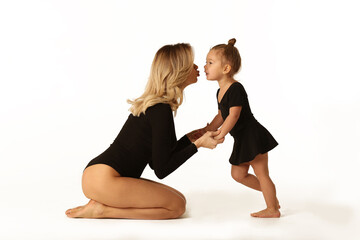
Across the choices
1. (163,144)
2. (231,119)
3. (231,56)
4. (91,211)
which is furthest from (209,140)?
(91,211)

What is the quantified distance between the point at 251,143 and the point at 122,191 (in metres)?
1.03

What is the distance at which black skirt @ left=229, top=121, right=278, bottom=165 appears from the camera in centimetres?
399

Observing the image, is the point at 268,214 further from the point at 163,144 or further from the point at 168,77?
the point at 168,77

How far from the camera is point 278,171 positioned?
5.43 m

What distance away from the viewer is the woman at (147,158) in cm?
390

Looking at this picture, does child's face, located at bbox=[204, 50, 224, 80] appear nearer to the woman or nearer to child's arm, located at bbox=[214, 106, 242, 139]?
the woman

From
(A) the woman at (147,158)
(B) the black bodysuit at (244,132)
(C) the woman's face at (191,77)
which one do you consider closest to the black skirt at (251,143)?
(B) the black bodysuit at (244,132)

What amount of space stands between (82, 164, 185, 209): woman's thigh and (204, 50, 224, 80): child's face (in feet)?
3.14

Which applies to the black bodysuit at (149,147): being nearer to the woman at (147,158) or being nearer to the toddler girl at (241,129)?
the woman at (147,158)

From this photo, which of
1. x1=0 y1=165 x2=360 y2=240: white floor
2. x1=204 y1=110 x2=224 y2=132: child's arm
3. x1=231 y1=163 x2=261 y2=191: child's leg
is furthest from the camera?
x1=204 y1=110 x2=224 y2=132: child's arm

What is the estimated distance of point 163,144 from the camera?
3.83m

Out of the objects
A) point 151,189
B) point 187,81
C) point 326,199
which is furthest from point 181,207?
point 326,199

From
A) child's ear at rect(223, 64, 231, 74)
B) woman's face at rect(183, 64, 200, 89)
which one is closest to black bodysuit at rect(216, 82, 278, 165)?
child's ear at rect(223, 64, 231, 74)

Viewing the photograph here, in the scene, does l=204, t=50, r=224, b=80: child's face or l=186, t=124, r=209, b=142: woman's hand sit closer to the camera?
l=204, t=50, r=224, b=80: child's face
